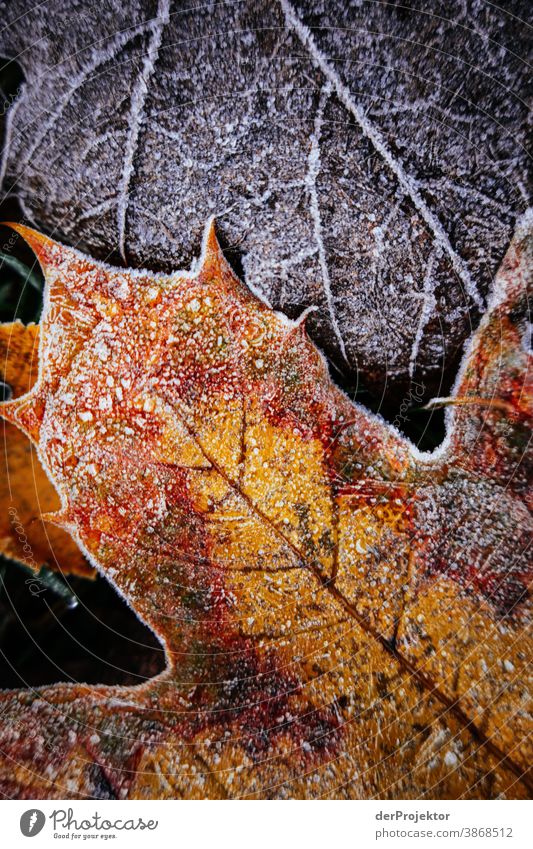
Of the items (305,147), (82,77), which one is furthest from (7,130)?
(305,147)

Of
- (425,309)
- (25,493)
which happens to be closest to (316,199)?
(425,309)

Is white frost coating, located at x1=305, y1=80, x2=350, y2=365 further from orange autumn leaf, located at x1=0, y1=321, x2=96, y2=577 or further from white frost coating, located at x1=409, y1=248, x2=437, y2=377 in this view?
orange autumn leaf, located at x1=0, y1=321, x2=96, y2=577

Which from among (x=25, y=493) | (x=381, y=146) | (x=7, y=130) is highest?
(x=381, y=146)

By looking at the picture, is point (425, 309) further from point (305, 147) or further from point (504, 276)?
point (305, 147)

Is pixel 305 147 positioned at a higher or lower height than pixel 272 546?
higher

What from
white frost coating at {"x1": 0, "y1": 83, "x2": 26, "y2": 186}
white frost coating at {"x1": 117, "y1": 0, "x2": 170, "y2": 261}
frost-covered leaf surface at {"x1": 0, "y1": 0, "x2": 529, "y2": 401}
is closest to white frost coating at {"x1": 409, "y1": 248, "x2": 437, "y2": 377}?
frost-covered leaf surface at {"x1": 0, "y1": 0, "x2": 529, "y2": 401}

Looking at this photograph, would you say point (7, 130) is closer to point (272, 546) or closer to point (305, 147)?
point (305, 147)
